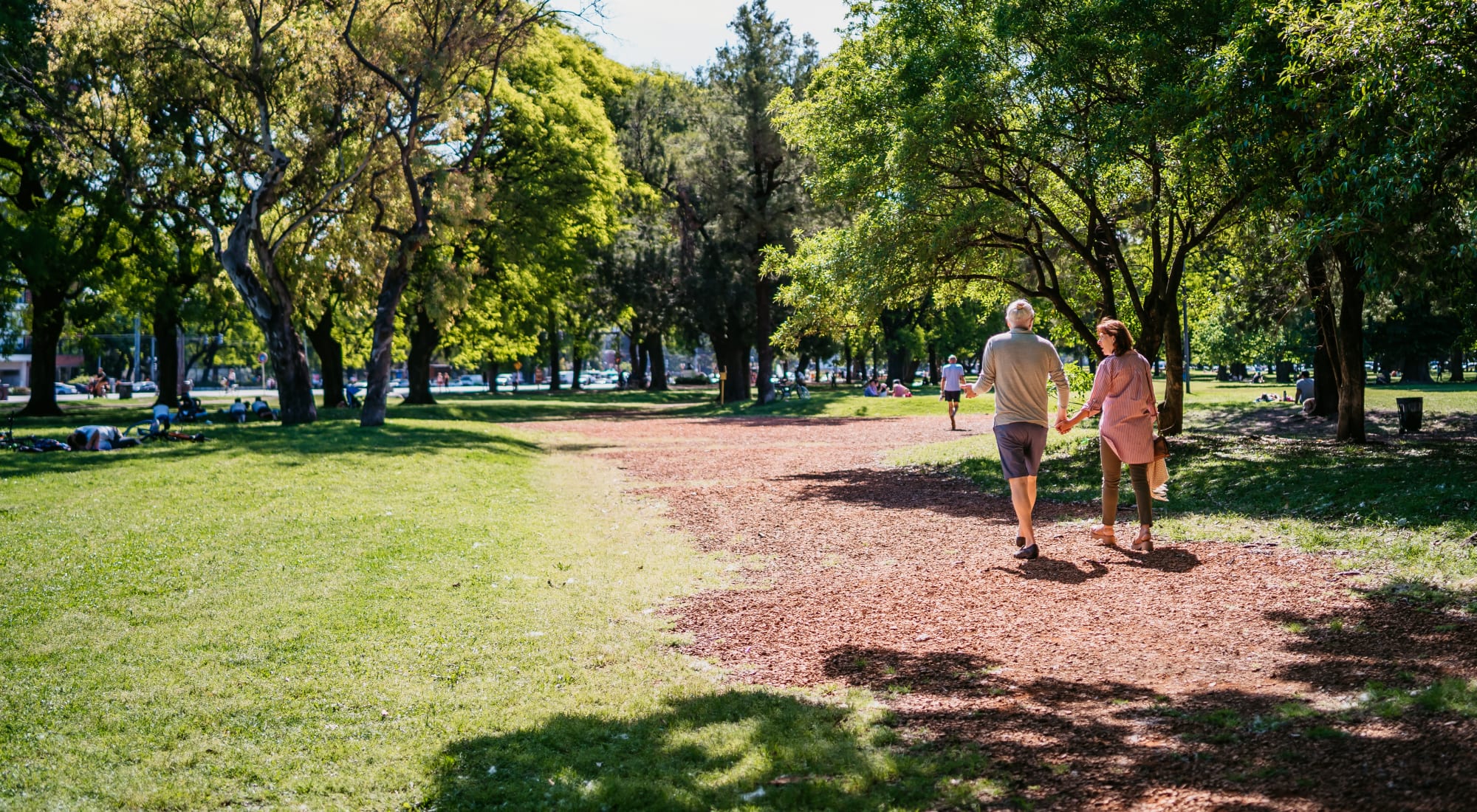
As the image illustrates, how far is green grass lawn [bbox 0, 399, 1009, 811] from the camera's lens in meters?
4.45

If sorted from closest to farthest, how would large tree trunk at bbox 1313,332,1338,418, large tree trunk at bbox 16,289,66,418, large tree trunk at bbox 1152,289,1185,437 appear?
large tree trunk at bbox 1152,289,1185,437 → large tree trunk at bbox 1313,332,1338,418 → large tree trunk at bbox 16,289,66,418

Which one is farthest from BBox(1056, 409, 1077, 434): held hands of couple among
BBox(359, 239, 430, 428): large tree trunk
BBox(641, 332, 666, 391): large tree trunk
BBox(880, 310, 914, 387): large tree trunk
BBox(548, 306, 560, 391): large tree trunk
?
BBox(641, 332, 666, 391): large tree trunk

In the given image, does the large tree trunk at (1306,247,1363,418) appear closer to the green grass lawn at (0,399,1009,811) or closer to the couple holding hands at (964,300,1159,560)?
the couple holding hands at (964,300,1159,560)

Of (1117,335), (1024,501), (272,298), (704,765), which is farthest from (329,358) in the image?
(704,765)

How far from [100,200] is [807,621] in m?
27.4

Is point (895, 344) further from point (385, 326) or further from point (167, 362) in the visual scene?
point (385, 326)

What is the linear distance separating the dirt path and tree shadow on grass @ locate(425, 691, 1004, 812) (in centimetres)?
35

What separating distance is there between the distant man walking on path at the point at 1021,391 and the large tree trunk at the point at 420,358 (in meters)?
35.4

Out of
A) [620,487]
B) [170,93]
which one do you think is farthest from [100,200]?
[620,487]

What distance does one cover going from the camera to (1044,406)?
8.73 metres

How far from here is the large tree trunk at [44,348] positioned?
29312 mm

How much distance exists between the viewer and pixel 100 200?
27.5m

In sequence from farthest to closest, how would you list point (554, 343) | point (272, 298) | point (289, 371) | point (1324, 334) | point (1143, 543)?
point (554, 343), point (272, 298), point (289, 371), point (1324, 334), point (1143, 543)

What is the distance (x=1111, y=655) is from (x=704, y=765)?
2.70 m
